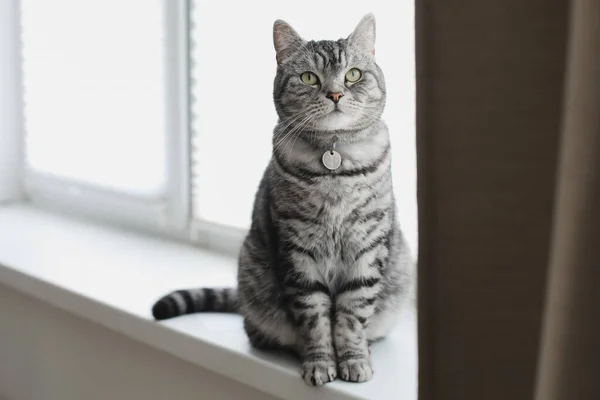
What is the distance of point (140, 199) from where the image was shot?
1.76 metres

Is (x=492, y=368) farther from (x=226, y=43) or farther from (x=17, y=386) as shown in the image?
(x=17, y=386)

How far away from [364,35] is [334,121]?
0.13 metres

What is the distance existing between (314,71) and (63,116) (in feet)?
3.62

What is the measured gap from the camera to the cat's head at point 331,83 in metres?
0.99

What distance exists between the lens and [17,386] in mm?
1746

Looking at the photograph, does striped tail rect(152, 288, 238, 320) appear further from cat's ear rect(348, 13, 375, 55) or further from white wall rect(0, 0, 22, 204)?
white wall rect(0, 0, 22, 204)

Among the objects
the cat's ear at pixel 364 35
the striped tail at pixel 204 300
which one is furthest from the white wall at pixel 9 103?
the cat's ear at pixel 364 35

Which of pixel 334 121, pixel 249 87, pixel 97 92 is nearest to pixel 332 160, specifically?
pixel 334 121

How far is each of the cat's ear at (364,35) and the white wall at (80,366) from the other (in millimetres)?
570

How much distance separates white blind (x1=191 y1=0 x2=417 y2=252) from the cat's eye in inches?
10.7

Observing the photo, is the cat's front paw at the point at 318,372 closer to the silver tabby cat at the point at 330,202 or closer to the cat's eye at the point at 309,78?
the silver tabby cat at the point at 330,202

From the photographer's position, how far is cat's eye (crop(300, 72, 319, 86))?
1015 mm

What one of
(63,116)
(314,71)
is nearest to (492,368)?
(314,71)

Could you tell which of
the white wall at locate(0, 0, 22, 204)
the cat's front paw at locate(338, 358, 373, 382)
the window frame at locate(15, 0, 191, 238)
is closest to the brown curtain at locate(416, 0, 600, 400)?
the cat's front paw at locate(338, 358, 373, 382)
